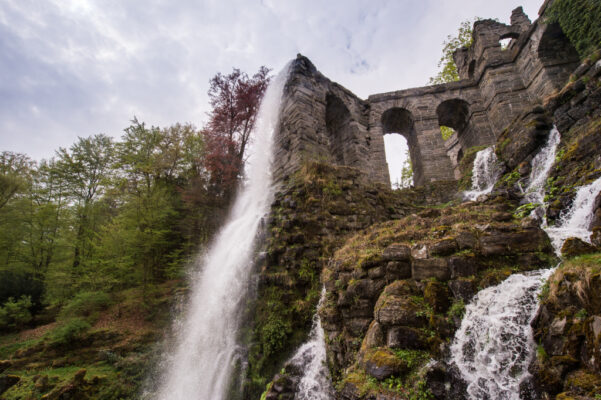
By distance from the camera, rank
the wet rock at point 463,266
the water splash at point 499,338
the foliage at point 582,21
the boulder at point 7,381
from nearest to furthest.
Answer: the water splash at point 499,338, the wet rock at point 463,266, the boulder at point 7,381, the foliage at point 582,21

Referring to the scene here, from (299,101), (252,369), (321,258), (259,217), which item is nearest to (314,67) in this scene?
(299,101)

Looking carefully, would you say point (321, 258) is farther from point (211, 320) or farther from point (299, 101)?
point (299, 101)

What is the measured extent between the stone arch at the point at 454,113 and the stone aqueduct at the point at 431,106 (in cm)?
5

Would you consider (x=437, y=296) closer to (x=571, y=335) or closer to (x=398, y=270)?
(x=398, y=270)

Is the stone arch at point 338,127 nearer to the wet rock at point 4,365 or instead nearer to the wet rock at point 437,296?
the wet rock at point 437,296

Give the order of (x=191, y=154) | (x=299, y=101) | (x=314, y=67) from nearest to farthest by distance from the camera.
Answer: (x=299, y=101)
(x=314, y=67)
(x=191, y=154)

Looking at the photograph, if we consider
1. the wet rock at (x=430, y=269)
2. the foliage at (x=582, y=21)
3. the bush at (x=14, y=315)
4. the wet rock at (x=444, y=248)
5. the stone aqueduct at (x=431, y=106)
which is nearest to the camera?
the wet rock at (x=430, y=269)

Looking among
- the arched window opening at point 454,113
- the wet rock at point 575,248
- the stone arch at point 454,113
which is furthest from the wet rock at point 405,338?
the stone arch at point 454,113

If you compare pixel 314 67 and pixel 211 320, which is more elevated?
pixel 314 67

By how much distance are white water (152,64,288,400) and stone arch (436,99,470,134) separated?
11181 millimetres

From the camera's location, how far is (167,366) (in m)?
5.77

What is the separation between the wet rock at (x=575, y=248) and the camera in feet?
8.10

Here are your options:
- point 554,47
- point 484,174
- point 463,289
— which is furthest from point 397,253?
point 554,47

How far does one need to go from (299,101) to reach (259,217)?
186 inches
